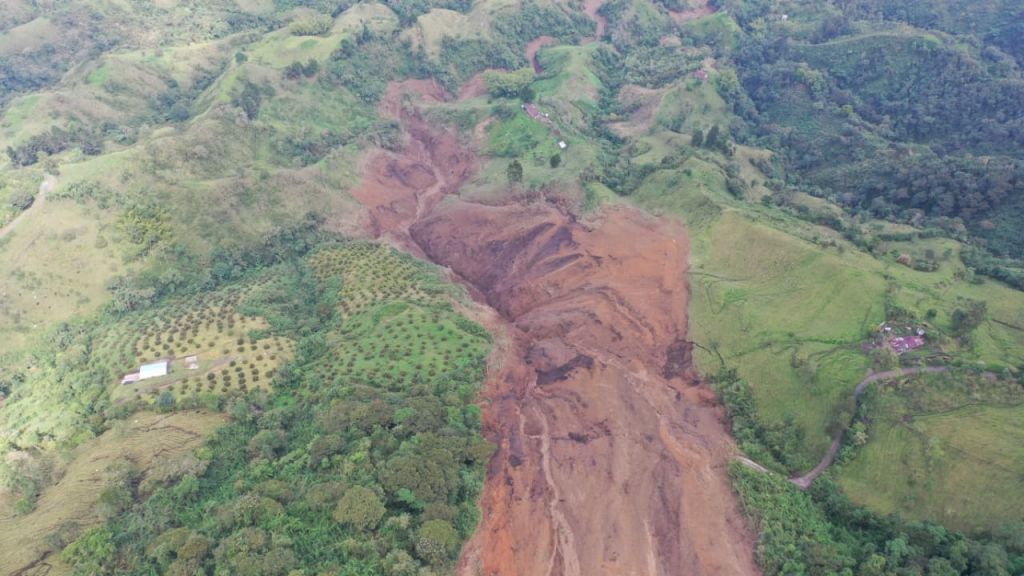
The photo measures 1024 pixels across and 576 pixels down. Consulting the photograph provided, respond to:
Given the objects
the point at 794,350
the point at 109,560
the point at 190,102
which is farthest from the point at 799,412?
the point at 190,102

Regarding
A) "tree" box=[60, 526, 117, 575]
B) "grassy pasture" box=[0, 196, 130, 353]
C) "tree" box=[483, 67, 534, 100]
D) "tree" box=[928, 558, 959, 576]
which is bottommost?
"grassy pasture" box=[0, 196, 130, 353]

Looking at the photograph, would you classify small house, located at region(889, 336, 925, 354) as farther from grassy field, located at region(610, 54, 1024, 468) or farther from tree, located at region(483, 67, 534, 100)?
tree, located at region(483, 67, 534, 100)

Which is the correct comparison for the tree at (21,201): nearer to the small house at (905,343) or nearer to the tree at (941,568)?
the tree at (941,568)

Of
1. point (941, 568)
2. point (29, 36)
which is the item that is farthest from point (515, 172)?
point (29, 36)

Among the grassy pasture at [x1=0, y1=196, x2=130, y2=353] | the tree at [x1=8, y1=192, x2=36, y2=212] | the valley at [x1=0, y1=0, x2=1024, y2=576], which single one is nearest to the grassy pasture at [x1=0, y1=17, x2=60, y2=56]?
the valley at [x1=0, y1=0, x2=1024, y2=576]

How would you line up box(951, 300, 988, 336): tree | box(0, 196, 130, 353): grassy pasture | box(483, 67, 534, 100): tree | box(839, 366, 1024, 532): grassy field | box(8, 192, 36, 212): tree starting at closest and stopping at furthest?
box(839, 366, 1024, 532): grassy field < box(951, 300, 988, 336): tree < box(0, 196, 130, 353): grassy pasture < box(8, 192, 36, 212): tree < box(483, 67, 534, 100): tree

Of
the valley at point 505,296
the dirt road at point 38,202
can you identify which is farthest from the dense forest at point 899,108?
the dirt road at point 38,202
